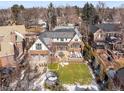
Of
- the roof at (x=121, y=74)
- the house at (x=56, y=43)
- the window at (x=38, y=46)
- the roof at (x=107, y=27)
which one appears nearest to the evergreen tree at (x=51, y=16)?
the house at (x=56, y=43)

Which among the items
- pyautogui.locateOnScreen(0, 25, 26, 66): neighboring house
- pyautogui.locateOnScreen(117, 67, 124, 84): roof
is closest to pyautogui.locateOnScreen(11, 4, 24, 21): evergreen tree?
pyautogui.locateOnScreen(0, 25, 26, 66): neighboring house

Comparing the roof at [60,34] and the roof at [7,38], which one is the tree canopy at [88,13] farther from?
the roof at [7,38]

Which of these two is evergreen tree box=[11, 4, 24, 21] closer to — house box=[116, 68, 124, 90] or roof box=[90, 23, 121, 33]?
roof box=[90, 23, 121, 33]

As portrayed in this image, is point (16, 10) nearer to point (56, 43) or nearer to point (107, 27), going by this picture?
point (56, 43)

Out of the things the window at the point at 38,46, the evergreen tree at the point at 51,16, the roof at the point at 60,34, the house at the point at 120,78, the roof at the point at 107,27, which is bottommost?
the house at the point at 120,78

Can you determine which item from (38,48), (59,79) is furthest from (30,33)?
(59,79)

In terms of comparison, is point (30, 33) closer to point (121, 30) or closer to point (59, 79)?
point (59, 79)
